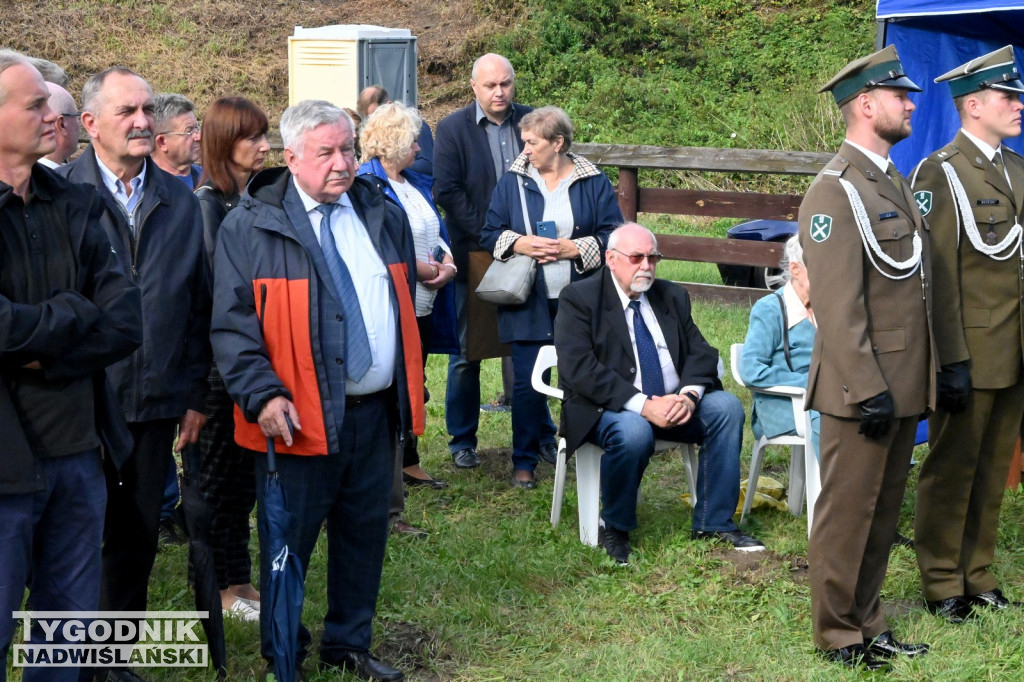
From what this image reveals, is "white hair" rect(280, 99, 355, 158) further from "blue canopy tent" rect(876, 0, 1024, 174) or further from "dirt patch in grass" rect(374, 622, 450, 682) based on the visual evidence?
"blue canopy tent" rect(876, 0, 1024, 174)

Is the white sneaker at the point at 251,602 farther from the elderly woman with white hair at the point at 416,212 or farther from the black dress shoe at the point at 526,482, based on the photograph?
the black dress shoe at the point at 526,482

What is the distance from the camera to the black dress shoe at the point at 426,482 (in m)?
6.14

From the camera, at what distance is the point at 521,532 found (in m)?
5.48

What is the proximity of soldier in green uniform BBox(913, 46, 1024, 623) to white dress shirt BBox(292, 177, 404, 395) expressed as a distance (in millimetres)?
2033

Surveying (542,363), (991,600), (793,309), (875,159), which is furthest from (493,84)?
(991,600)

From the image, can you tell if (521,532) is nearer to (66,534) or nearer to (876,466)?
(876,466)

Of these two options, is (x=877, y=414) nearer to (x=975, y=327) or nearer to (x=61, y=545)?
(x=975, y=327)

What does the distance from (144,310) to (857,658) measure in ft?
8.73

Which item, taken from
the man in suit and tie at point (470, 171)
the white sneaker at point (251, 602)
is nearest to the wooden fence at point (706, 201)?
the man in suit and tie at point (470, 171)

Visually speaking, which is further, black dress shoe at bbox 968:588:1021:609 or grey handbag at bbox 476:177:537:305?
grey handbag at bbox 476:177:537:305

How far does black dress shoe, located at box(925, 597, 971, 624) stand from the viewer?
449cm

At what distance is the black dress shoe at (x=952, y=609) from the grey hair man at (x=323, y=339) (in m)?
2.12

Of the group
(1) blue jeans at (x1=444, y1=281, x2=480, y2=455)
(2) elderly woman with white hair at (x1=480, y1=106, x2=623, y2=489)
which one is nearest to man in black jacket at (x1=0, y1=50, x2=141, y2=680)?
(2) elderly woman with white hair at (x1=480, y1=106, x2=623, y2=489)

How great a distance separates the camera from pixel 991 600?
180 inches
